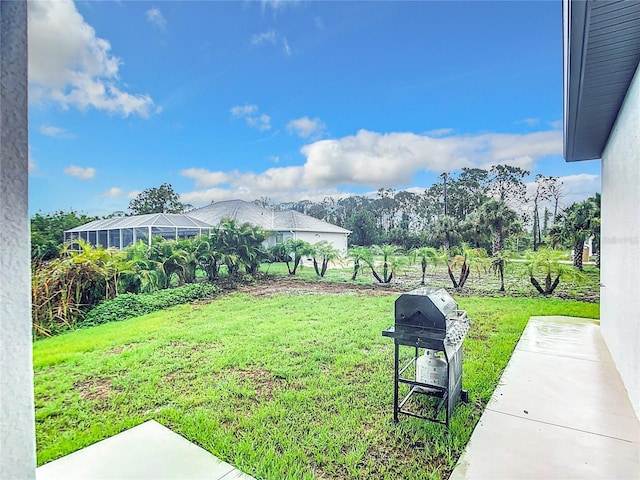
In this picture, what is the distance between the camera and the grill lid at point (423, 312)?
2.02 metres

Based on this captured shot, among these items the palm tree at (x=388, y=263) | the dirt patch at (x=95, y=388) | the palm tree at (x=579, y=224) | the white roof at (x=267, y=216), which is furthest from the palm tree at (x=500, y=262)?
the dirt patch at (x=95, y=388)

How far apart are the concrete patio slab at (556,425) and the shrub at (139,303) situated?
16.3 feet

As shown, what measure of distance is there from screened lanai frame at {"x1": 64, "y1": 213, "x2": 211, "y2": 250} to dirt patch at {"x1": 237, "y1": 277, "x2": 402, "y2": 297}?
1814 mm

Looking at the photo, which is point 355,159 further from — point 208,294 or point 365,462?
point 365,462

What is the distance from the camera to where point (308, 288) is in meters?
7.43

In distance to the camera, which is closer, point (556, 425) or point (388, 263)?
point (556, 425)

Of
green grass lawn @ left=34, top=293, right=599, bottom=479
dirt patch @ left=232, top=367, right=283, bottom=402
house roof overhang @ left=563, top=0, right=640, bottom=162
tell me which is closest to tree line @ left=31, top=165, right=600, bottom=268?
green grass lawn @ left=34, top=293, right=599, bottom=479

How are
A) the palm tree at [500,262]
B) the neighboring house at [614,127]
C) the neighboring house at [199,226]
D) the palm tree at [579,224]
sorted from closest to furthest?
1. the neighboring house at [614,127]
2. the palm tree at [579,224]
3. the palm tree at [500,262]
4. the neighboring house at [199,226]

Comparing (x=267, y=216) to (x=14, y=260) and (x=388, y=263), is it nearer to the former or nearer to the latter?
(x=388, y=263)

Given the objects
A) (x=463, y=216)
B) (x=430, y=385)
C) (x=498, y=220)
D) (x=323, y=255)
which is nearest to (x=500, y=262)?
(x=498, y=220)

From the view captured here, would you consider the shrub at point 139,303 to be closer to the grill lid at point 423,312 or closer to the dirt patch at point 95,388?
the dirt patch at point 95,388

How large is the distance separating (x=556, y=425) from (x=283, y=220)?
9520 mm

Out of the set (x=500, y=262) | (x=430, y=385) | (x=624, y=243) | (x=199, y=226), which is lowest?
(x=430, y=385)


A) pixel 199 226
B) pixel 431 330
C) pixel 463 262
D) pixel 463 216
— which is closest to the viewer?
pixel 431 330
